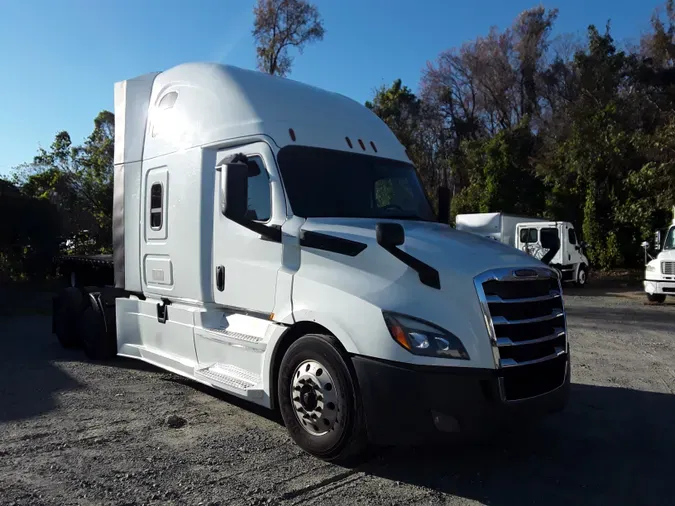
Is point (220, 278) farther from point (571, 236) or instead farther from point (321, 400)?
point (571, 236)

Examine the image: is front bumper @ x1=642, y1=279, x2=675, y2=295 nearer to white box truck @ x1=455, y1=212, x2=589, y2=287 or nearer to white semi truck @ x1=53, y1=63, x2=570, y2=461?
white box truck @ x1=455, y1=212, x2=589, y2=287

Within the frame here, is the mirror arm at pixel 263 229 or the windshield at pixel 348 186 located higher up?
the windshield at pixel 348 186

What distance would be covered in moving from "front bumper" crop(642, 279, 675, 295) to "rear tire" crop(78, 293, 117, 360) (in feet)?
48.9

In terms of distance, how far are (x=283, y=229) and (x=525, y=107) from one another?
3882 centimetres

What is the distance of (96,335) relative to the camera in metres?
8.09

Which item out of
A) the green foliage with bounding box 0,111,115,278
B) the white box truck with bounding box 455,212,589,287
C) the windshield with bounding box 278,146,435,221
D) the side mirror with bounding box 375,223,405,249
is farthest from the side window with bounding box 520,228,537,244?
the side mirror with bounding box 375,223,405,249

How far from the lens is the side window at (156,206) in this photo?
21.5ft

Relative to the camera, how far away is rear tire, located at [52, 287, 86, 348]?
8.84m

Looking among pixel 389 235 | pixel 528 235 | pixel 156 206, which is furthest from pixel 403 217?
pixel 528 235

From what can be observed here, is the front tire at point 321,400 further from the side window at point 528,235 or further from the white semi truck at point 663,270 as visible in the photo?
the side window at point 528,235

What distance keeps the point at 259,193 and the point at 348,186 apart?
32.8 inches

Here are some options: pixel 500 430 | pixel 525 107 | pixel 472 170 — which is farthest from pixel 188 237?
pixel 525 107

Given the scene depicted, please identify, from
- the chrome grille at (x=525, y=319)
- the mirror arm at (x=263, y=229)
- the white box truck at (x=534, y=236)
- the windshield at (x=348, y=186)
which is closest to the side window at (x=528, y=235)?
the white box truck at (x=534, y=236)

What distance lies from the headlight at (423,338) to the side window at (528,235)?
19.0m
